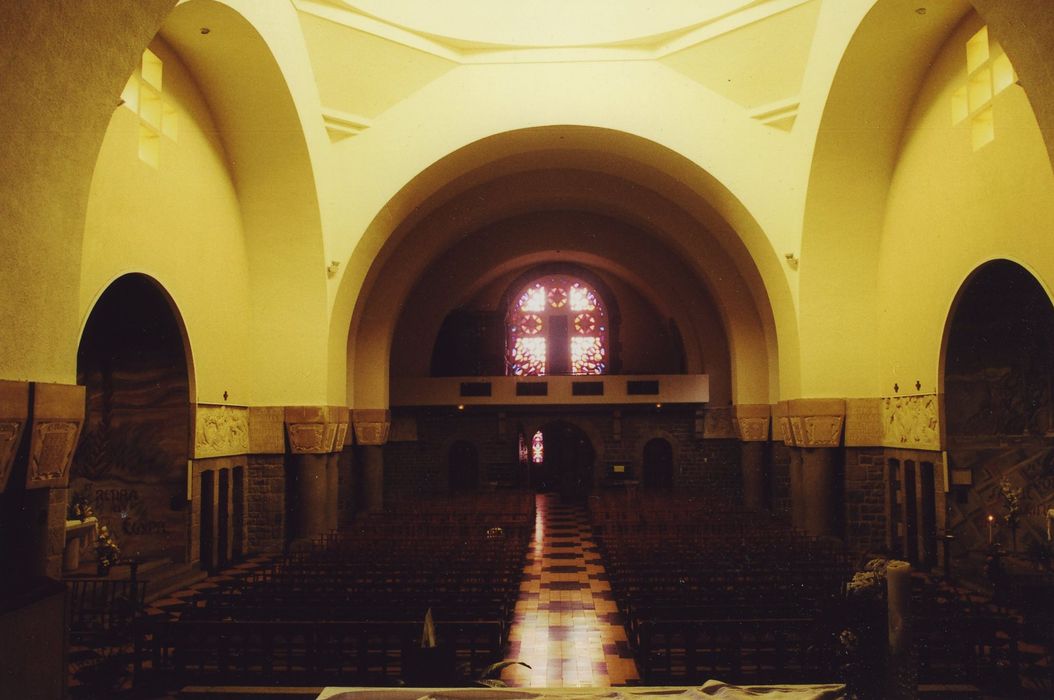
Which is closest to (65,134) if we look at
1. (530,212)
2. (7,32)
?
(7,32)

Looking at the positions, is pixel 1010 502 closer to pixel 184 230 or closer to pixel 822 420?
pixel 822 420

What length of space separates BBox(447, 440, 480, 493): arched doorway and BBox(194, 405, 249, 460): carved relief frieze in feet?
37.1

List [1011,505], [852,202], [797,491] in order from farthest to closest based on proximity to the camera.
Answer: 1. [797,491]
2. [852,202]
3. [1011,505]

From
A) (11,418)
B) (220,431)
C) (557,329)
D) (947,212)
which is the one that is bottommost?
(220,431)

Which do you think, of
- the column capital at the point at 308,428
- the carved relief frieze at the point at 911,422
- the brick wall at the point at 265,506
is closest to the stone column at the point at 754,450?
the carved relief frieze at the point at 911,422

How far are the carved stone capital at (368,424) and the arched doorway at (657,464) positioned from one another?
9.65m

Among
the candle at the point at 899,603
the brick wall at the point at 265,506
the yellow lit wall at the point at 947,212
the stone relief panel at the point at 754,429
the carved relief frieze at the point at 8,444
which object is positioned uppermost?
the yellow lit wall at the point at 947,212

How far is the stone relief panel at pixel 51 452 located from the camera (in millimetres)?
5844

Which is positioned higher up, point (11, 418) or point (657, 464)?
point (11, 418)

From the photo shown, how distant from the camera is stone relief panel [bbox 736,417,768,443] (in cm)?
2106

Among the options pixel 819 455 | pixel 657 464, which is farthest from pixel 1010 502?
pixel 657 464

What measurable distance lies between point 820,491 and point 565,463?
43.1 ft

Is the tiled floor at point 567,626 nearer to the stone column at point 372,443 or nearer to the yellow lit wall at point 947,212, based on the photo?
the stone column at point 372,443

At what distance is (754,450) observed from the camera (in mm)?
21531
